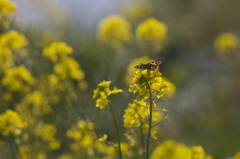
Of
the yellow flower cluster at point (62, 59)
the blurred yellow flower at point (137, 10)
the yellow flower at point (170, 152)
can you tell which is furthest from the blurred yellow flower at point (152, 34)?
the blurred yellow flower at point (137, 10)

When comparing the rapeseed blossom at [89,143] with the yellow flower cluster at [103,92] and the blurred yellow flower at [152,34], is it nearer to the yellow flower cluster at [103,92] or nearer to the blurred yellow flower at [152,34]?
the yellow flower cluster at [103,92]

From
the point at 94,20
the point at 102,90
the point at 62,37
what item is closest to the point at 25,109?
the point at 102,90

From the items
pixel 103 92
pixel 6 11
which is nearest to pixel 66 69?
pixel 6 11

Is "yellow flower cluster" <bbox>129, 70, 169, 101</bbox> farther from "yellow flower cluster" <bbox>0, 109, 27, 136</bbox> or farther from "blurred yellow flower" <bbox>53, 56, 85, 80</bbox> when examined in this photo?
"blurred yellow flower" <bbox>53, 56, 85, 80</bbox>

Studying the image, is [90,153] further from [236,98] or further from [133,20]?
[133,20]

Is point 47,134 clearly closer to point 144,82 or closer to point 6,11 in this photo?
point 6,11

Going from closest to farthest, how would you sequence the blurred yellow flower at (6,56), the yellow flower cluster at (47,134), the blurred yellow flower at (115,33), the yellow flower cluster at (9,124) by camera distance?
the yellow flower cluster at (9,124) < the yellow flower cluster at (47,134) < the blurred yellow flower at (6,56) < the blurred yellow flower at (115,33)
